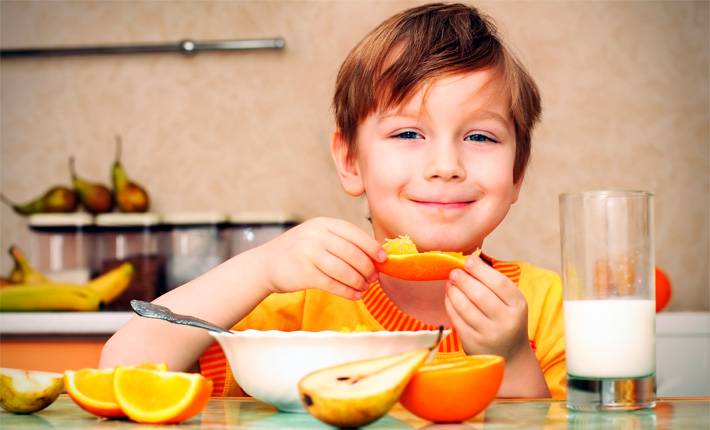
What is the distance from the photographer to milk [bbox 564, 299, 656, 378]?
763 millimetres

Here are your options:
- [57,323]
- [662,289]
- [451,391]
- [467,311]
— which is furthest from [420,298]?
[57,323]

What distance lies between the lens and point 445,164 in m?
1.20

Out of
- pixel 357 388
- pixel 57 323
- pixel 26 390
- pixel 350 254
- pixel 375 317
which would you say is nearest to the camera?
pixel 357 388

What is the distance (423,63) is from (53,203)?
1438 millimetres

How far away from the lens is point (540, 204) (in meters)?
2.46

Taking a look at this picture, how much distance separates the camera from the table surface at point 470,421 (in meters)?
0.67

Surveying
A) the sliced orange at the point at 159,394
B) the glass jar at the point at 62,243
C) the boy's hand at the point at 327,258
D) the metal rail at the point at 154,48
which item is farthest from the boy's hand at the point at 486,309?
the metal rail at the point at 154,48

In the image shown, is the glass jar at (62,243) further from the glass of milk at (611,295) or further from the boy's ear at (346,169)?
the glass of milk at (611,295)

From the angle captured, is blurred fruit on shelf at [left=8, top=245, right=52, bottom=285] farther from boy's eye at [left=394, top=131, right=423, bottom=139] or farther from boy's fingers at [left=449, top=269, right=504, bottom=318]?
boy's fingers at [left=449, top=269, right=504, bottom=318]

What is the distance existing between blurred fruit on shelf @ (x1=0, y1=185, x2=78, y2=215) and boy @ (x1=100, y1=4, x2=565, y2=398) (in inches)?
45.8

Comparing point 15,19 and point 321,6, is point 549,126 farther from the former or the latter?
point 15,19

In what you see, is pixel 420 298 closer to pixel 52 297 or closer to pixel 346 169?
pixel 346 169

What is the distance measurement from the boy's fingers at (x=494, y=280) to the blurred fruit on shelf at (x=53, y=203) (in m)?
1.70

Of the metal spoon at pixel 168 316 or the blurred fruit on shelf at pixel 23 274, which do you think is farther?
the blurred fruit on shelf at pixel 23 274
